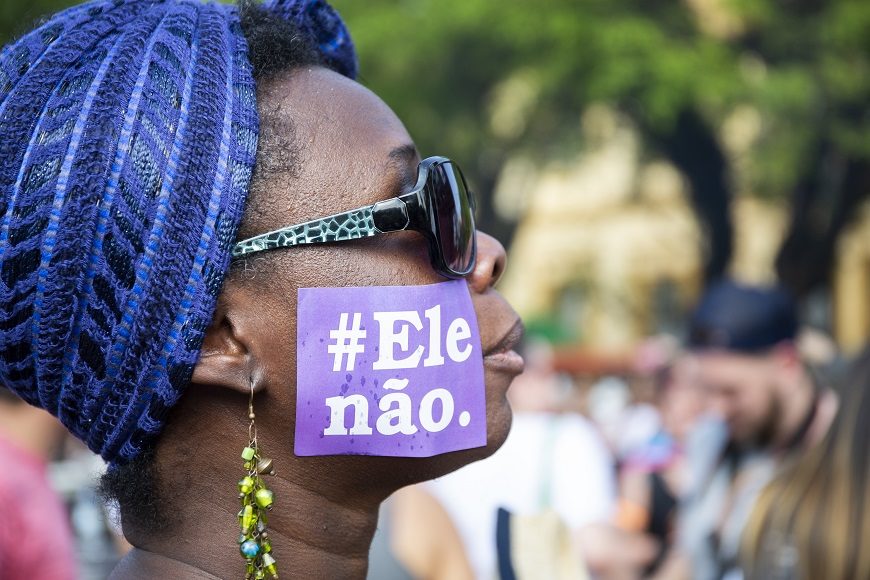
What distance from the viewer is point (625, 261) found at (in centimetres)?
3039

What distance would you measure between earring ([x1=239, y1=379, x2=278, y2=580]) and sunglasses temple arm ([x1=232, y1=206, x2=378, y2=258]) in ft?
0.74

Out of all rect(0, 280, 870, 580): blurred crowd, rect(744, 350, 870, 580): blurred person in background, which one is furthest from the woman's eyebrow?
rect(744, 350, 870, 580): blurred person in background

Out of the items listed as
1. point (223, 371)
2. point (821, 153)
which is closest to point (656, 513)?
point (223, 371)

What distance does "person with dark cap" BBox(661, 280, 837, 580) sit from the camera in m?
4.91

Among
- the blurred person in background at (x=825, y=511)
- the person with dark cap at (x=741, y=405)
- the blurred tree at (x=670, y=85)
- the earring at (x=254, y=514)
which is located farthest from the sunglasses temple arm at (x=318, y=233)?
the blurred tree at (x=670, y=85)

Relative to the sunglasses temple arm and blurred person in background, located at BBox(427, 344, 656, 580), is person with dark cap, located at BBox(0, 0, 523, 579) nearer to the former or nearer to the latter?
the sunglasses temple arm

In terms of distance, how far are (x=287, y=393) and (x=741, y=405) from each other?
4.00 meters

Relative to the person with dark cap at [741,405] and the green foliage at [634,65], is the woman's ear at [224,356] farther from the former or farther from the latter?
the green foliage at [634,65]

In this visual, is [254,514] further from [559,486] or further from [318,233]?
[559,486]

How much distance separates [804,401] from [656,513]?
38.6 inches

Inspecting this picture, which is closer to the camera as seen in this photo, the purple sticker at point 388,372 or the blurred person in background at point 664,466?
the purple sticker at point 388,372

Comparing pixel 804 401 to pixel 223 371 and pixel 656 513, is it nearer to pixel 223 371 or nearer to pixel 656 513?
pixel 656 513

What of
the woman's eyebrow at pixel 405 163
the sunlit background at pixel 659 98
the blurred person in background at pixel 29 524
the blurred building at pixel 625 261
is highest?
the woman's eyebrow at pixel 405 163

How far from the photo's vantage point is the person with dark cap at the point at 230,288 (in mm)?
1594
